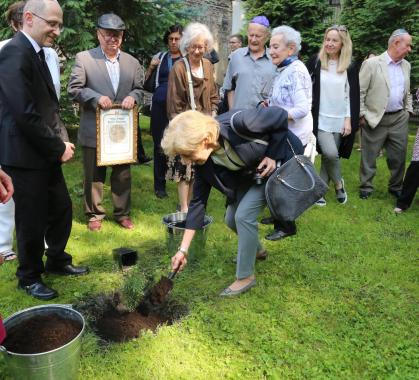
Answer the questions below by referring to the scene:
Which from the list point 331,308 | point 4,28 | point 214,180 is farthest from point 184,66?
point 4,28

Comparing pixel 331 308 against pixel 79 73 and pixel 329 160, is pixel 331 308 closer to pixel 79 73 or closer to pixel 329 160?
pixel 329 160

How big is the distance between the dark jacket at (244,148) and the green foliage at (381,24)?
9090 mm

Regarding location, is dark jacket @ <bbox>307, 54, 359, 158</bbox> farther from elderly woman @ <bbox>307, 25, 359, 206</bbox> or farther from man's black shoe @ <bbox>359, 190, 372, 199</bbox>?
man's black shoe @ <bbox>359, 190, 372, 199</bbox>

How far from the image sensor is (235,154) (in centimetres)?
331

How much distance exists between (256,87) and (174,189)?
2.17 m

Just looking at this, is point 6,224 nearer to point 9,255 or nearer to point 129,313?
point 9,255

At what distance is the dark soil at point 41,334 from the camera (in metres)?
2.66

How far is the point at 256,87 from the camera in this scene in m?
5.29

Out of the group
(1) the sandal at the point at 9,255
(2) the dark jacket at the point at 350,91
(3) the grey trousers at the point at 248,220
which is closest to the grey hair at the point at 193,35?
(2) the dark jacket at the point at 350,91

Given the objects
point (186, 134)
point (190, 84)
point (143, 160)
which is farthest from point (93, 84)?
point (143, 160)

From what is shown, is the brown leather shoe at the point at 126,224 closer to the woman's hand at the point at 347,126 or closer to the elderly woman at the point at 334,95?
the elderly woman at the point at 334,95

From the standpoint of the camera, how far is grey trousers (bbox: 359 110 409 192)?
6.29 meters

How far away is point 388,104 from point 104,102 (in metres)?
3.89

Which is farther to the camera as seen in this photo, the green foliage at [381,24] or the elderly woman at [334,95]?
the green foliage at [381,24]
